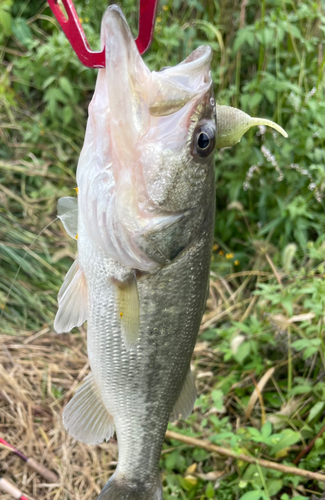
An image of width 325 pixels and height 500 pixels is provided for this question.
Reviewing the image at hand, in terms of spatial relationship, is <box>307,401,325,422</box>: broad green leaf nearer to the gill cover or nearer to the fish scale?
the fish scale

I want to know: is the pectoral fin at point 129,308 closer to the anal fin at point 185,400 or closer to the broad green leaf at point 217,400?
the anal fin at point 185,400

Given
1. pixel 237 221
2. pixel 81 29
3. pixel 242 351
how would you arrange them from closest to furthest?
pixel 81 29, pixel 242 351, pixel 237 221

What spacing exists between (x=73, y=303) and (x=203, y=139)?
0.61 metres

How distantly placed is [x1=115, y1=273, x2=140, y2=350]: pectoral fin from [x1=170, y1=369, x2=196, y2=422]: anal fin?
1.25ft

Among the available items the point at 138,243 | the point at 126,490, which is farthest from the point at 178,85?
the point at 126,490

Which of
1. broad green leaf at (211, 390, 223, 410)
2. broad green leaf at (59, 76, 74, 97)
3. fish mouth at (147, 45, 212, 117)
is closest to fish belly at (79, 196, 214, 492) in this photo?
fish mouth at (147, 45, 212, 117)

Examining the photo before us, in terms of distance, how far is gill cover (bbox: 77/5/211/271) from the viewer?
889mm

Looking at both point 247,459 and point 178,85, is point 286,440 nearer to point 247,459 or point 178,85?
point 247,459

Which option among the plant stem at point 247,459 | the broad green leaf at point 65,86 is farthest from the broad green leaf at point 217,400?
the broad green leaf at point 65,86

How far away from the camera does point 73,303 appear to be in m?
1.19

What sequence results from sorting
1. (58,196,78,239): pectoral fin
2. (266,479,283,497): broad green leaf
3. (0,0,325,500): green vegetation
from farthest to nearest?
(0,0,325,500): green vegetation → (266,479,283,497): broad green leaf → (58,196,78,239): pectoral fin

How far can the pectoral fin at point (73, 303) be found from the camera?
1.18 meters

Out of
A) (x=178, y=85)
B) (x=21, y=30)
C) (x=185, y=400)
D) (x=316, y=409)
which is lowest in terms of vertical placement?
(x=316, y=409)

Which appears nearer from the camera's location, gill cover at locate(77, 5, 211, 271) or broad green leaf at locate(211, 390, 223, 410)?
gill cover at locate(77, 5, 211, 271)
